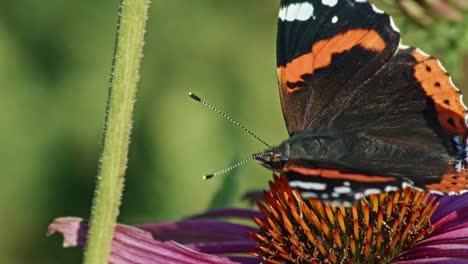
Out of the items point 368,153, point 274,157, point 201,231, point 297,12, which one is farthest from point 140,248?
point 297,12

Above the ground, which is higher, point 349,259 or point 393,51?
point 393,51

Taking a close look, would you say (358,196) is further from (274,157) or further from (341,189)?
(274,157)

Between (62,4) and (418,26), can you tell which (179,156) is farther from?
(418,26)

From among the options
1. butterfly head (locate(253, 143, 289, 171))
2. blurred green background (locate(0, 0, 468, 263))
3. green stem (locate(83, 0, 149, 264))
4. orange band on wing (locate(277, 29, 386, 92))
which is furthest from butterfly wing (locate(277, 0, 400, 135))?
blurred green background (locate(0, 0, 468, 263))

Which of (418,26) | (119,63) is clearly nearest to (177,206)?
(418,26)

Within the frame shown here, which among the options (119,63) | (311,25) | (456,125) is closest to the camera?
(119,63)

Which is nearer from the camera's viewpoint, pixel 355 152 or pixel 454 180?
pixel 454 180

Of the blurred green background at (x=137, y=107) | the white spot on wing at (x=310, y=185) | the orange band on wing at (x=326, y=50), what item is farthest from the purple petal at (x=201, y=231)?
the blurred green background at (x=137, y=107)

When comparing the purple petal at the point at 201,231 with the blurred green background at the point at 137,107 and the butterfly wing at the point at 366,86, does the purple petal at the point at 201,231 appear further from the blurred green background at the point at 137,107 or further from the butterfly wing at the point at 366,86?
the blurred green background at the point at 137,107
